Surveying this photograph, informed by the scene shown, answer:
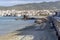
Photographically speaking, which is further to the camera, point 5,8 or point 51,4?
point 5,8

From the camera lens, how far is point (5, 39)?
20.2 meters

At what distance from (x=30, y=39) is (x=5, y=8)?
A: 562 ft

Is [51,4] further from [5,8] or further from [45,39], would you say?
[45,39]

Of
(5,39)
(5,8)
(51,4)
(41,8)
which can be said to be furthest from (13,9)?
(5,39)

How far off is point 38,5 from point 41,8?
5.14 m

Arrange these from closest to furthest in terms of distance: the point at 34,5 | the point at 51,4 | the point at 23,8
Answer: the point at 51,4, the point at 34,5, the point at 23,8

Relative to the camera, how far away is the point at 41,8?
169375mm

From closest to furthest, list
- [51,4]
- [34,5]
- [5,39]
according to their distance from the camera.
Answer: [5,39] → [51,4] → [34,5]

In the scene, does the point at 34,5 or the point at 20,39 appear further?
the point at 34,5

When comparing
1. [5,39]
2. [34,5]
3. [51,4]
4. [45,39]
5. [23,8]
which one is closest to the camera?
[45,39]

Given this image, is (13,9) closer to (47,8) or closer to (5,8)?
(5,8)

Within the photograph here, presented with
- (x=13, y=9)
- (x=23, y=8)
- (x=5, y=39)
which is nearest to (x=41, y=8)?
(x=23, y=8)

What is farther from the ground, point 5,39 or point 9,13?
point 5,39

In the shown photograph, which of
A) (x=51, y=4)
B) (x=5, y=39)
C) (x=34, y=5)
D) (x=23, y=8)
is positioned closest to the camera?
(x=5, y=39)
